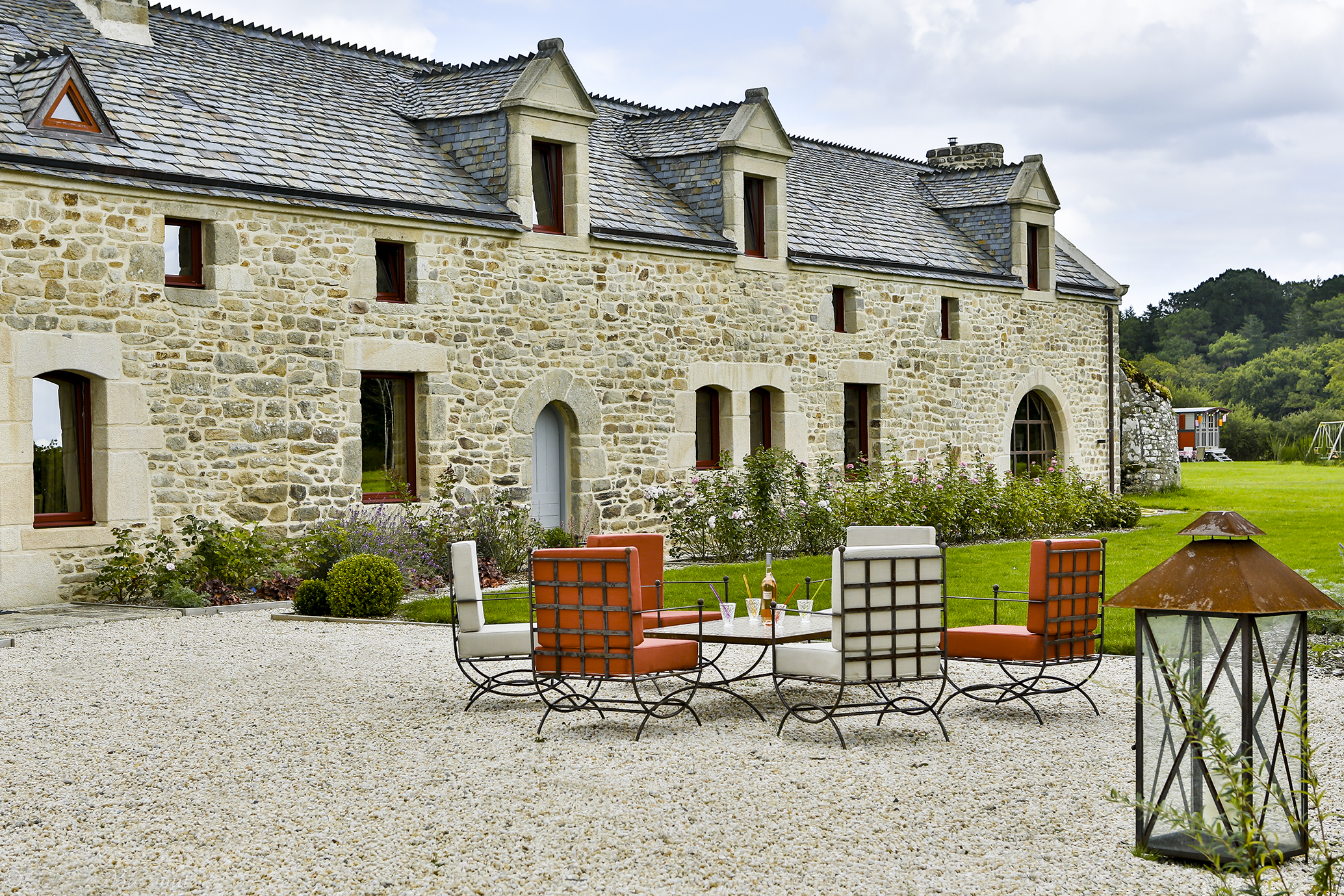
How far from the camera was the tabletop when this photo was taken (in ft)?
23.1

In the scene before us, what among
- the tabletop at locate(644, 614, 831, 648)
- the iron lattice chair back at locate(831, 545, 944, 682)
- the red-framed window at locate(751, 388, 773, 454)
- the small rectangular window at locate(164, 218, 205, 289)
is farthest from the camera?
the red-framed window at locate(751, 388, 773, 454)

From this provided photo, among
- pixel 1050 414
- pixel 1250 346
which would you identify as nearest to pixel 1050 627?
pixel 1050 414

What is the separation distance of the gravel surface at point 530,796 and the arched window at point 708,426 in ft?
31.0

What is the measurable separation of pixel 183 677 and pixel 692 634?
11.2 ft

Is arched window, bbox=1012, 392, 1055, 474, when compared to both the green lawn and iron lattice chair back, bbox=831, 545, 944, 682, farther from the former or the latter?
iron lattice chair back, bbox=831, 545, 944, 682

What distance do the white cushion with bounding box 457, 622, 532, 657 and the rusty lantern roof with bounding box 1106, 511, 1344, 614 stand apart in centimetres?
Answer: 380

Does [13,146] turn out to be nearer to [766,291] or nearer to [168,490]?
[168,490]

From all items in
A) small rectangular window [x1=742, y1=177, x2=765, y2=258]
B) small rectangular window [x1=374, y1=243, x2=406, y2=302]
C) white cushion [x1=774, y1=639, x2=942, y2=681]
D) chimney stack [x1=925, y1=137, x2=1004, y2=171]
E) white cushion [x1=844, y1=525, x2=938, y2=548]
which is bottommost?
white cushion [x1=774, y1=639, x2=942, y2=681]

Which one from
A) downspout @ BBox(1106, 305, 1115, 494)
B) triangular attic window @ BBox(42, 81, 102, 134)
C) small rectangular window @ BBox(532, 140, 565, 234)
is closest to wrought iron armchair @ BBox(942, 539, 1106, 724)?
triangular attic window @ BBox(42, 81, 102, 134)

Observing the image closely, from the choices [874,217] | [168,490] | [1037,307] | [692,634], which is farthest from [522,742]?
[1037,307]

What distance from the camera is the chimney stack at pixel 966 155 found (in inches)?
996

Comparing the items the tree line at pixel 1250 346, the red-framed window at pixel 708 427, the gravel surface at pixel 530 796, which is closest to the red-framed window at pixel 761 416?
the red-framed window at pixel 708 427

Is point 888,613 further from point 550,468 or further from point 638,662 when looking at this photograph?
point 550,468

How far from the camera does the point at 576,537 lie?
51.0 ft
